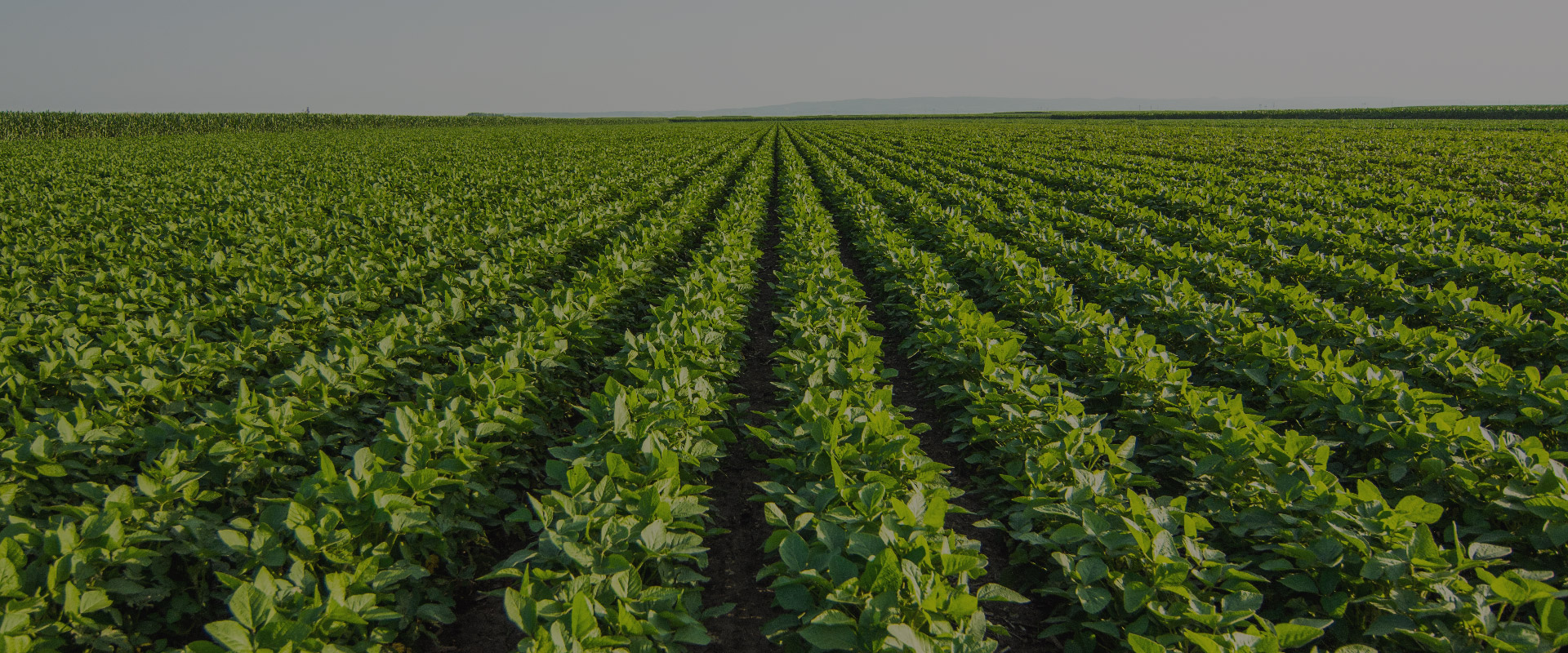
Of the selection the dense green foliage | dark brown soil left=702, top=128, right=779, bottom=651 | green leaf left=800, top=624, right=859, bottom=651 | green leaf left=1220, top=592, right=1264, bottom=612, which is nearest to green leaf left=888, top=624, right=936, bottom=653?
green leaf left=800, top=624, right=859, bottom=651

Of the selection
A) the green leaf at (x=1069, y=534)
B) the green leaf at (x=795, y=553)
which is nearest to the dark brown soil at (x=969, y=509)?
the green leaf at (x=1069, y=534)

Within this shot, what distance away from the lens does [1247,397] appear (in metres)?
5.11

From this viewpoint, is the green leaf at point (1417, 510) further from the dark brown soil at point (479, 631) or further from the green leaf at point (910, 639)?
the dark brown soil at point (479, 631)

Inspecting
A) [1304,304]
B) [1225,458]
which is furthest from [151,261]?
[1304,304]

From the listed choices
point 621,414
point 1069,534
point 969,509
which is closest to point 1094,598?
point 1069,534

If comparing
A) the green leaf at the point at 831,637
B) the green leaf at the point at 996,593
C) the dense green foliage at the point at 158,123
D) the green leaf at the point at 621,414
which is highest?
the dense green foliage at the point at 158,123

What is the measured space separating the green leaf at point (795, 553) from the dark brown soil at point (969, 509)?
32.7 inches

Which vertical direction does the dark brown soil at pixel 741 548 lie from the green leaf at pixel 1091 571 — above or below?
below

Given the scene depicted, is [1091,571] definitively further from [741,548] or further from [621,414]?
[621,414]

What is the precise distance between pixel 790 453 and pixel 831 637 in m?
1.99

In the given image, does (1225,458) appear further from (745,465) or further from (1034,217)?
(1034,217)

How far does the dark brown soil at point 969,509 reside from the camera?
3313mm

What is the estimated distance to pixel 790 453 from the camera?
422cm

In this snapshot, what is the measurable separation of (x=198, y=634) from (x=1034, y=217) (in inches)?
457
